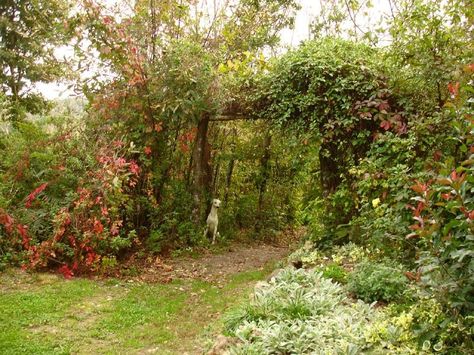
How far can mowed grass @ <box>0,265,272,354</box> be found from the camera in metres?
4.94

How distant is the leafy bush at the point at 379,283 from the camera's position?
13.7 feet

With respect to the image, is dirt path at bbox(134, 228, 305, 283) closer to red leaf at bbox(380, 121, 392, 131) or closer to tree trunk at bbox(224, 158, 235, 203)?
tree trunk at bbox(224, 158, 235, 203)

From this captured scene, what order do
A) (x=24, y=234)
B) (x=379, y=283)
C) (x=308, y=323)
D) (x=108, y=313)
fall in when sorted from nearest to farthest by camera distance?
1. (x=308, y=323)
2. (x=379, y=283)
3. (x=108, y=313)
4. (x=24, y=234)

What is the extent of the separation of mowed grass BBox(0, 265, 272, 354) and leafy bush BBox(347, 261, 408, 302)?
1.74m

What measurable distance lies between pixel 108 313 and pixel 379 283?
3.70 m

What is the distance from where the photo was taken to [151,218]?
9.16 metres

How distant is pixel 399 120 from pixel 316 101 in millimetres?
1435

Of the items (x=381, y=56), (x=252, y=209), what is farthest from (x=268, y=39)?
(x=381, y=56)

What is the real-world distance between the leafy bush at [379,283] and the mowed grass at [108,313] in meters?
1.74

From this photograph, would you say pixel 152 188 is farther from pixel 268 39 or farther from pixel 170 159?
pixel 268 39

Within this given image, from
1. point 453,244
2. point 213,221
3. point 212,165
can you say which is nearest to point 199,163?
point 212,165

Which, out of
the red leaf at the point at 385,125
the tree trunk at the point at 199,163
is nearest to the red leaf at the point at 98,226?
the tree trunk at the point at 199,163

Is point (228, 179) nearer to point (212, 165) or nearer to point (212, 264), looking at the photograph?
point (212, 165)

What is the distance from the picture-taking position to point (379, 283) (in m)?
4.25
